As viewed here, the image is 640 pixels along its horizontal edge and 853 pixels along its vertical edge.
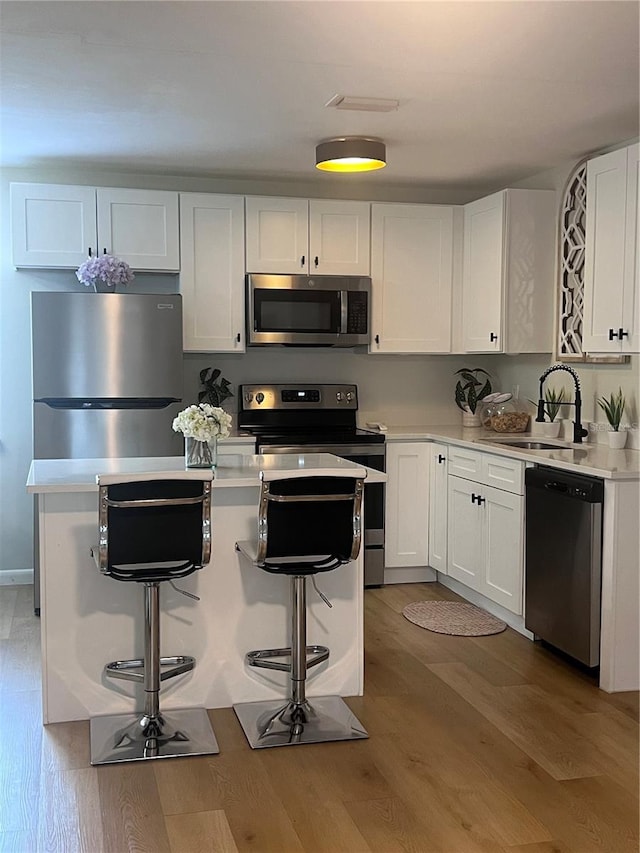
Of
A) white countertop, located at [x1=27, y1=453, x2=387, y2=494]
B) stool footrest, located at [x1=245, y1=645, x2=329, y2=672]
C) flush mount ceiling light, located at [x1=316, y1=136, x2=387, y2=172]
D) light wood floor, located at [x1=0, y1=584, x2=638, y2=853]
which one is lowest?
light wood floor, located at [x1=0, y1=584, x2=638, y2=853]

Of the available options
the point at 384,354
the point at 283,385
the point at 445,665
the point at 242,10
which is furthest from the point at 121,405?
the point at 242,10

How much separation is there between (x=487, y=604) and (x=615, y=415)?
4.00 ft

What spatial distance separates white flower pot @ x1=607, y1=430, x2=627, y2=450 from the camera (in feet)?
14.6

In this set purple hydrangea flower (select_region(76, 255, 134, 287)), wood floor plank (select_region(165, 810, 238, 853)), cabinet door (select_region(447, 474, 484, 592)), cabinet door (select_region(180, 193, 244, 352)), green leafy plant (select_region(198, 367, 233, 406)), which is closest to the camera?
wood floor plank (select_region(165, 810, 238, 853))

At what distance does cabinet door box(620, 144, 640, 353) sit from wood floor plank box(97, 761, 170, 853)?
271cm

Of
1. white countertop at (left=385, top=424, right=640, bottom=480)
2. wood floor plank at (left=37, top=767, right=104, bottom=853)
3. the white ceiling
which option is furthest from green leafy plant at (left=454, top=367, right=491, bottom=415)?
wood floor plank at (left=37, top=767, right=104, bottom=853)

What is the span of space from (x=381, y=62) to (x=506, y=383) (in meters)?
3.01

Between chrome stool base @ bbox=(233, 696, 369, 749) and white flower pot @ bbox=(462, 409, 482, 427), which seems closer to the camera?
chrome stool base @ bbox=(233, 696, 369, 749)

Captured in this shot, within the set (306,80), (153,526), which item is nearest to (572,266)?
(306,80)

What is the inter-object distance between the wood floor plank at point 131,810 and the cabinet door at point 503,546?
6.81ft

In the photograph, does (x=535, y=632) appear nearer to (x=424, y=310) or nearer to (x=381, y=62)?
(x=424, y=310)

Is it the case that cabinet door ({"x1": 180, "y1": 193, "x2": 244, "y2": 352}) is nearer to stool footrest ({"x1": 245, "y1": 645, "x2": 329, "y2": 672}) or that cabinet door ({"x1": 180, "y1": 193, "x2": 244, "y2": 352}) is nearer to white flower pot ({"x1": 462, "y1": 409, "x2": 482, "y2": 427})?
white flower pot ({"x1": 462, "y1": 409, "x2": 482, "y2": 427})

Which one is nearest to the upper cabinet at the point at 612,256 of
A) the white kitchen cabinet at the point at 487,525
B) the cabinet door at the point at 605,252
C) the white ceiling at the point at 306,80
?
the cabinet door at the point at 605,252

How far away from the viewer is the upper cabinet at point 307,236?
541 cm
